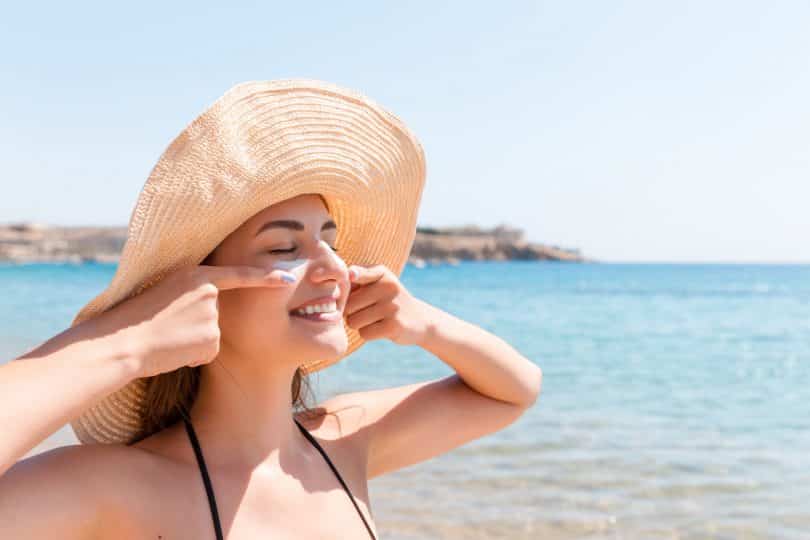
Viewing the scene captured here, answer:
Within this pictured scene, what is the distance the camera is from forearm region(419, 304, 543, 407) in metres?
2.53

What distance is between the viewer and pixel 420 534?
18.3 ft

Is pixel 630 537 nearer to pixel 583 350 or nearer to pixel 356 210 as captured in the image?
pixel 356 210

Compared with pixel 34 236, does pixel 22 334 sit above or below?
above

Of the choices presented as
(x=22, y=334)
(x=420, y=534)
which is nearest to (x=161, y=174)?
(x=420, y=534)

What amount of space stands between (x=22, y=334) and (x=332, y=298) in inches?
667

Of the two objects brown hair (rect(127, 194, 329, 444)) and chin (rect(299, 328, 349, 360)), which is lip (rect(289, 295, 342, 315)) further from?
brown hair (rect(127, 194, 329, 444))

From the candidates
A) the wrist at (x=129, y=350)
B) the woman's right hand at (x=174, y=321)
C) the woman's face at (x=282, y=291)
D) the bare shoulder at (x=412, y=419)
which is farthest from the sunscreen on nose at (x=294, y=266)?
the bare shoulder at (x=412, y=419)

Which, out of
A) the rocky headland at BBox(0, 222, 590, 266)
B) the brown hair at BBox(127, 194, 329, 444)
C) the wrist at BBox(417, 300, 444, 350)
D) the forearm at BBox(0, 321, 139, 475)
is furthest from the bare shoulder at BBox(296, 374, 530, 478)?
the rocky headland at BBox(0, 222, 590, 266)

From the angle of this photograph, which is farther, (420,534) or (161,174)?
(420,534)

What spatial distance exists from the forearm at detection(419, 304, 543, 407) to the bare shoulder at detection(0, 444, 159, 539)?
92 cm

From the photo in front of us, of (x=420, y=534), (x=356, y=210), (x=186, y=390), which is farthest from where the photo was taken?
(x=420, y=534)

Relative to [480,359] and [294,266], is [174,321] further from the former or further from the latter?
[480,359]

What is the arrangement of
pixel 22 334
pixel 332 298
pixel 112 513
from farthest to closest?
pixel 22 334, pixel 332 298, pixel 112 513

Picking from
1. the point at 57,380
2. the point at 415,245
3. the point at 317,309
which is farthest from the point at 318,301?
the point at 415,245
